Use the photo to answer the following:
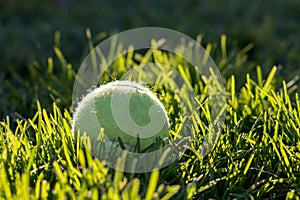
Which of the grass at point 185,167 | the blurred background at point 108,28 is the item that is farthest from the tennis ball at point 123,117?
the blurred background at point 108,28

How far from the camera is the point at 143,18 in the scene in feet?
13.8

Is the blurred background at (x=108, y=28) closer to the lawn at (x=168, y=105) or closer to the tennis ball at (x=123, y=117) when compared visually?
the lawn at (x=168, y=105)

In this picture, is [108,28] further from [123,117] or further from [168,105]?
[123,117]

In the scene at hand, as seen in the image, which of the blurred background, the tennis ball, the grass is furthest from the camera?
the blurred background

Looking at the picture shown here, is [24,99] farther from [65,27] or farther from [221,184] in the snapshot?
[65,27]

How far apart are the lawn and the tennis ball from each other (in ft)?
0.25

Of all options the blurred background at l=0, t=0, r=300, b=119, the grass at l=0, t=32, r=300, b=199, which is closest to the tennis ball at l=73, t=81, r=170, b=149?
the grass at l=0, t=32, r=300, b=199

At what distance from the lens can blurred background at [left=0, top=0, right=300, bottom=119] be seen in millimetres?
2781

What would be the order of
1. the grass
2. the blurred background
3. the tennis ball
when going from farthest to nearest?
the blurred background, the tennis ball, the grass

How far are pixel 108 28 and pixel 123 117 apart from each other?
2.28 m

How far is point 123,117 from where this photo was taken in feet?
5.20

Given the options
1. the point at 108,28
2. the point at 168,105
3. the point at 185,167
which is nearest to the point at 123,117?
the point at 185,167

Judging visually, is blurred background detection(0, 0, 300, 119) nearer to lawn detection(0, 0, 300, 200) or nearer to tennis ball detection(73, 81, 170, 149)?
lawn detection(0, 0, 300, 200)

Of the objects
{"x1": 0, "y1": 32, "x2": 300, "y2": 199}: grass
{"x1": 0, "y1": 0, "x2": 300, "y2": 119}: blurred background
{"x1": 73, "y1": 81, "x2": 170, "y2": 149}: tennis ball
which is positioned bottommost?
{"x1": 0, "y1": 32, "x2": 300, "y2": 199}: grass
